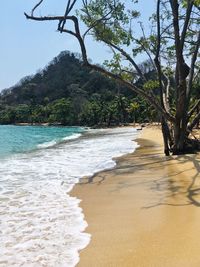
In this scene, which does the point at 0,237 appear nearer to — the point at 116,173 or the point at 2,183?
the point at 2,183

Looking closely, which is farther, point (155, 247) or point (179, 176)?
point (179, 176)

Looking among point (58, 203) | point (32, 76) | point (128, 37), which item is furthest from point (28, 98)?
point (58, 203)

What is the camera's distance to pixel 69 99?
118062 mm

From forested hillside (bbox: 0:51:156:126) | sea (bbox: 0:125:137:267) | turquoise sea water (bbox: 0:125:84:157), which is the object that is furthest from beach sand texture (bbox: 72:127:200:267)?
forested hillside (bbox: 0:51:156:126)

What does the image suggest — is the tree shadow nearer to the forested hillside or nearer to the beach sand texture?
the beach sand texture

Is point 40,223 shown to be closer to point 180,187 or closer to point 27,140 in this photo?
point 180,187

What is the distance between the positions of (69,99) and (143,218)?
370ft

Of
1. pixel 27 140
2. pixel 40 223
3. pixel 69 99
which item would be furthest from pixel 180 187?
pixel 69 99

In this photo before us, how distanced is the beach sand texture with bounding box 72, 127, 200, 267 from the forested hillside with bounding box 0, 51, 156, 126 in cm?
Answer: 5053

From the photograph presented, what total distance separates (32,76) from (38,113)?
177 feet

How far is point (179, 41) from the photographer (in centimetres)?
1429

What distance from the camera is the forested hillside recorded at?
303 feet

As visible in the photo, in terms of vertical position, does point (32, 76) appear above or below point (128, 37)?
above

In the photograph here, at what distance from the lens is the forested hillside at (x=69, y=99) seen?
92.4 metres
